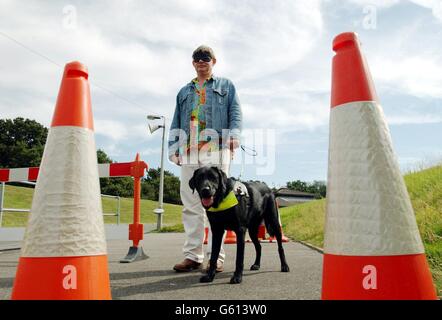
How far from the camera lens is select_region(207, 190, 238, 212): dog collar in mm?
3600

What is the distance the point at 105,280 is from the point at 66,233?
0.33 m

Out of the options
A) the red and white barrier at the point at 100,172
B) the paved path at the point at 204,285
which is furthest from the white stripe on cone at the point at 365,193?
the red and white barrier at the point at 100,172

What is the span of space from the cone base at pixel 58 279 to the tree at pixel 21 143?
159ft

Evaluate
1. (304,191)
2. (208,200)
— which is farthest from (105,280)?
(304,191)

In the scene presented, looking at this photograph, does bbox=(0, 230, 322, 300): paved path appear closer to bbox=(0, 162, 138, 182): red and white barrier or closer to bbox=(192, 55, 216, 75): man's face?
bbox=(0, 162, 138, 182): red and white barrier

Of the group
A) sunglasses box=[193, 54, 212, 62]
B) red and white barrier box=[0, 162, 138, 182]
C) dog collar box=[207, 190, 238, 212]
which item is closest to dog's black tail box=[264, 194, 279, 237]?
dog collar box=[207, 190, 238, 212]

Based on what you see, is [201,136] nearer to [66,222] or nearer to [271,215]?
[271,215]

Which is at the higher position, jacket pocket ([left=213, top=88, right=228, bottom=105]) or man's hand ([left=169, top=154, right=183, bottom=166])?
jacket pocket ([left=213, top=88, right=228, bottom=105])

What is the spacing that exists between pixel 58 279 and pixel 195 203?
2421 millimetres

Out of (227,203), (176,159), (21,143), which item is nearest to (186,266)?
(227,203)

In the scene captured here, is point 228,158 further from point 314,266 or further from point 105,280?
point 105,280

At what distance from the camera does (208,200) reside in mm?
3520

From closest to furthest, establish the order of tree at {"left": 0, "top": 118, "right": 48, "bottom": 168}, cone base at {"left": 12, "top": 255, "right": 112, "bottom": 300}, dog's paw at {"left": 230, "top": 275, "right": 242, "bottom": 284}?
cone base at {"left": 12, "top": 255, "right": 112, "bottom": 300}
dog's paw at {"left": 230, "top": 275, "right": 242, "bottom": 284}
tree at {"left": 0, "top": 118, "right": 48, "bottom": 168}

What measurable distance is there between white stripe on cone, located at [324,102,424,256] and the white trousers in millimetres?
2283
